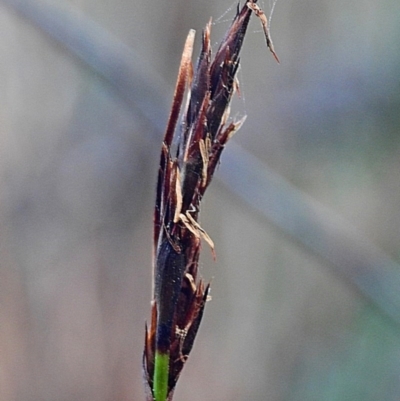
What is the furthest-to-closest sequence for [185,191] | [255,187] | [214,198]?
1. [214,198]
2. [255,187]
3. [185,191]

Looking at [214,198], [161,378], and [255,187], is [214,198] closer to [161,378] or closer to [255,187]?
[255,187]

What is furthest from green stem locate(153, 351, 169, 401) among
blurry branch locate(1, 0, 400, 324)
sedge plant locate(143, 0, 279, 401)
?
blurry branch locate(1, 0, 400, 324)

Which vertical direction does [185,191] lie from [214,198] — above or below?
below

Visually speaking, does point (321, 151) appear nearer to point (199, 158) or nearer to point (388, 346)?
point (388, 346)

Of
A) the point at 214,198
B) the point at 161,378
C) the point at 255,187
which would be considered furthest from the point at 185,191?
the point at 214,198

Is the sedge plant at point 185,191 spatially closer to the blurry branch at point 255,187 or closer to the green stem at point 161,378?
the green stem at point 161,378

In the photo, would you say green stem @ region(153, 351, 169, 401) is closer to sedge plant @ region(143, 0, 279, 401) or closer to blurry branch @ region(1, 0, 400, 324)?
sedge plant @ region(143, 0, 279, 401)
